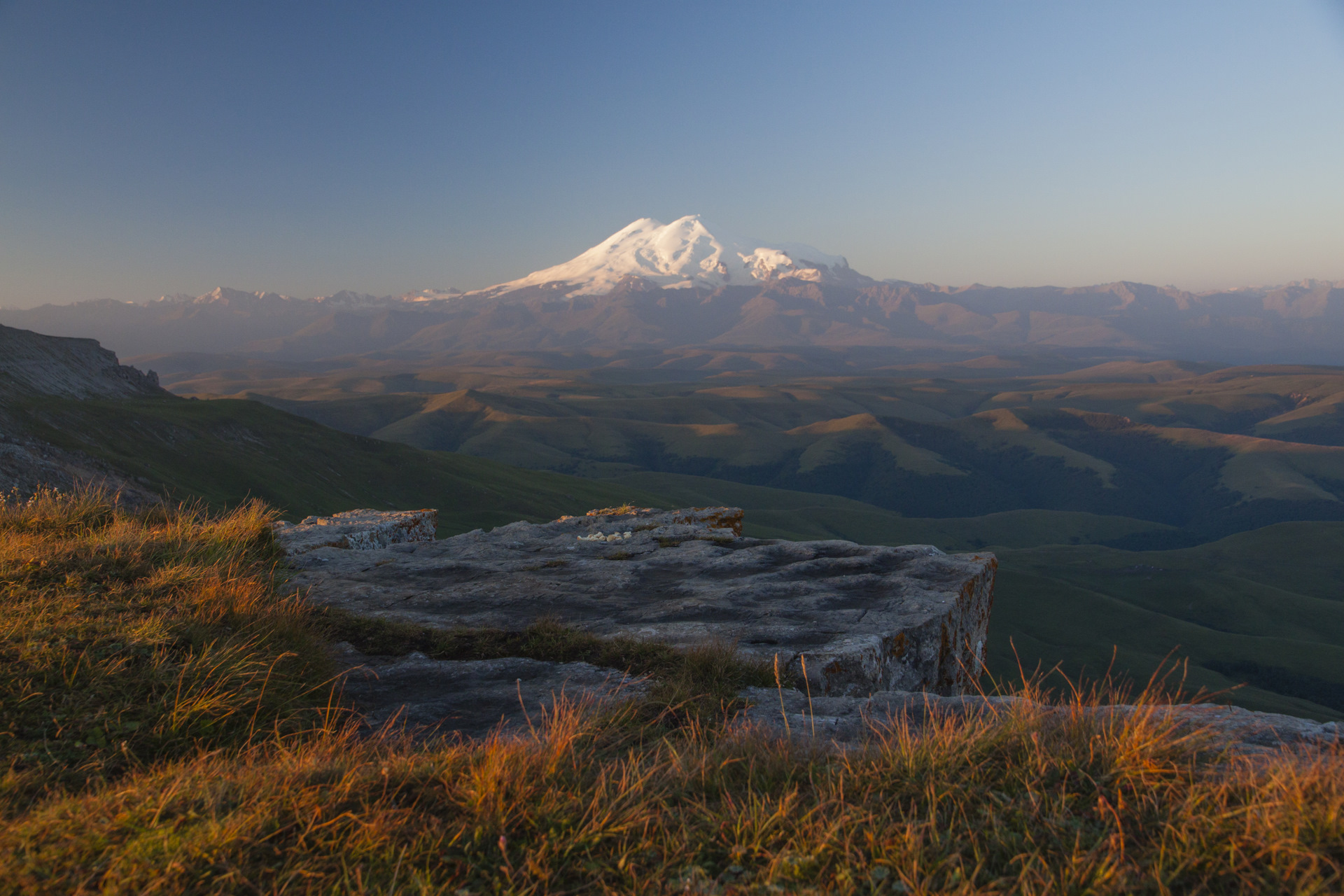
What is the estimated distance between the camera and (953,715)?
215 inches

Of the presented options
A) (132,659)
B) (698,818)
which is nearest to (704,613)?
(698,818)

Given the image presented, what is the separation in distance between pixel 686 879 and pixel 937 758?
182 centimetres

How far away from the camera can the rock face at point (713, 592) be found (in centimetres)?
850

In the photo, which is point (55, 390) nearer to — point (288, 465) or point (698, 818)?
point (288, 465)

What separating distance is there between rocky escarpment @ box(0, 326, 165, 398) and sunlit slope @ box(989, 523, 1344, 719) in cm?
16573

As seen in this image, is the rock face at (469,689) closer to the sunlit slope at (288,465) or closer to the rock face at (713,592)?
the rock face at (713,592)

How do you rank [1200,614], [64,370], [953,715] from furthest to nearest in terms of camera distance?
[1200,614]
[64,370]
[953,715]

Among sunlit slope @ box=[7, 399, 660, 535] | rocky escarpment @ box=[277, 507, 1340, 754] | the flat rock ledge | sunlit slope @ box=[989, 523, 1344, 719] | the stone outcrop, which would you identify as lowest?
sunlit slope @ box=[989, 523, 1344, 719]

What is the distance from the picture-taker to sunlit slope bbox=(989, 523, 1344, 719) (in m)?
119

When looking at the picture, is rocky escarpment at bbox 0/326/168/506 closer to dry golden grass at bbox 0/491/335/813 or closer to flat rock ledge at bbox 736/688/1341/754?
dry golden grass at bbox 0/491/335/813

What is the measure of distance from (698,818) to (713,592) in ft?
21.4

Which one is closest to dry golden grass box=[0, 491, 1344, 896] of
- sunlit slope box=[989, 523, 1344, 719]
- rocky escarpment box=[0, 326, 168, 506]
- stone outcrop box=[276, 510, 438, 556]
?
stone outcrop box=[276, 510, 438, 556]

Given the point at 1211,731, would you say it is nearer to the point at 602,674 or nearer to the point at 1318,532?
the point at 602,674

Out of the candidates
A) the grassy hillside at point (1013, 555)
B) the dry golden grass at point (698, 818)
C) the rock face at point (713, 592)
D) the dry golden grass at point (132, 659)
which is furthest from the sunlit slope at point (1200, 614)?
the dry golden grass at point (132, 659)
